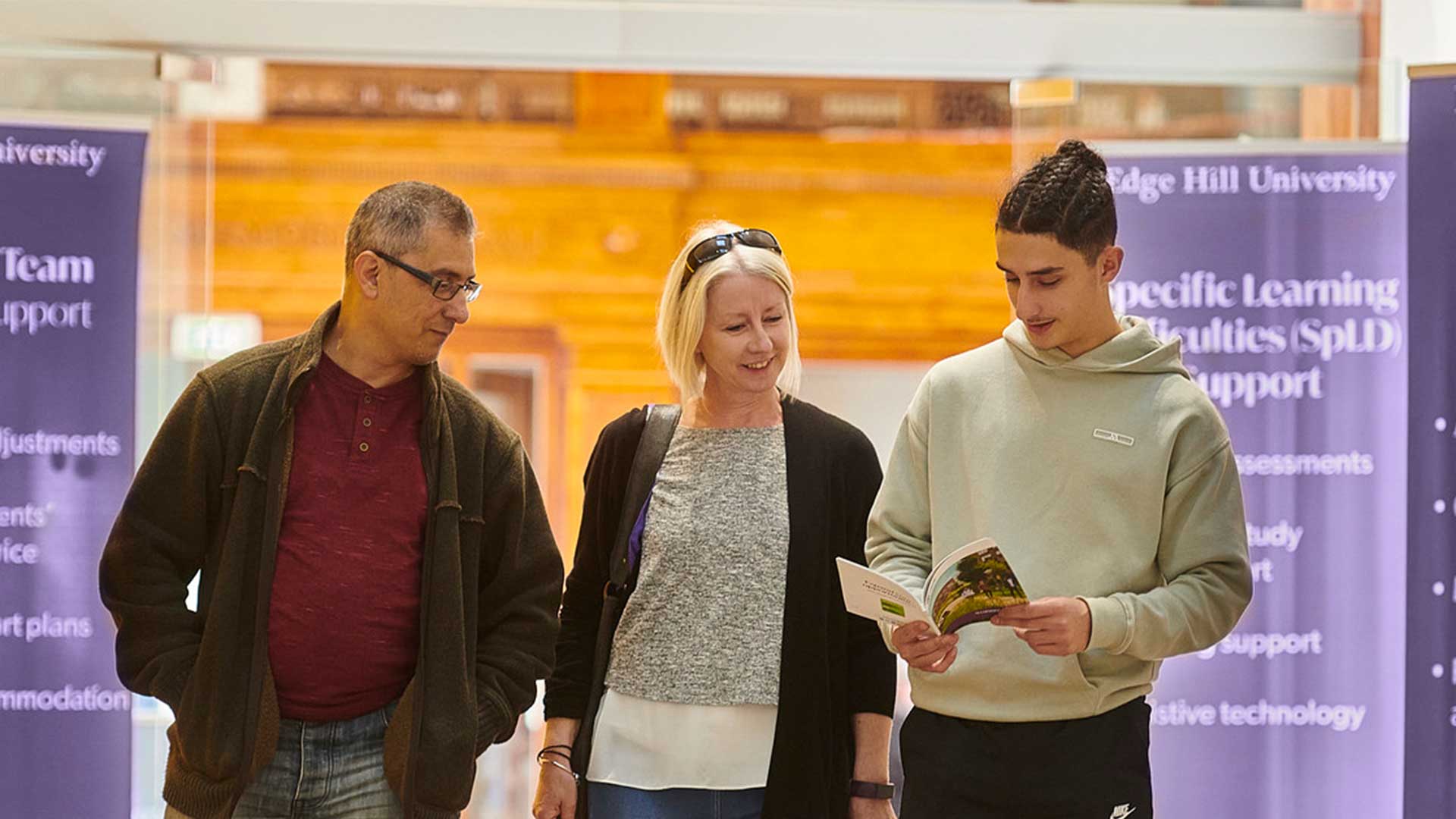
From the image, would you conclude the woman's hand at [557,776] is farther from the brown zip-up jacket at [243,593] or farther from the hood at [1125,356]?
the hood at [1125,356]

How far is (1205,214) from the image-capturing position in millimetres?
4367

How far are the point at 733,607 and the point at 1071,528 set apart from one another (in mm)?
701

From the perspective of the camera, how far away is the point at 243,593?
9.00 feet

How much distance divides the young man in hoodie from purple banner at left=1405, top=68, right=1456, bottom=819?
1.76 metres

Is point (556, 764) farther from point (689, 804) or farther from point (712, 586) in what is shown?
point (712, 586)

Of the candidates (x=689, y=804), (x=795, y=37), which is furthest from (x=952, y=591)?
(x=795, y=37)

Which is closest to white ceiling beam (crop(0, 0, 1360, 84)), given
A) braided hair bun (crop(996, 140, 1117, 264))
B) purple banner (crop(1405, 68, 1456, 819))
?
purple banner (crop(1405, 68, 1456, 819))

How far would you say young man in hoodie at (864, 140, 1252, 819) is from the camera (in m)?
2.51

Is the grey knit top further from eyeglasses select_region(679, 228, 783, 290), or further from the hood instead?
the hood

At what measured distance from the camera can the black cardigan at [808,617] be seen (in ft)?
9.70

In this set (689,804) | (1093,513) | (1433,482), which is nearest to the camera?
(1093,513)

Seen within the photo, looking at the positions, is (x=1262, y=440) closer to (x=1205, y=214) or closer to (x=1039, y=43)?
(x=1205, y=214)

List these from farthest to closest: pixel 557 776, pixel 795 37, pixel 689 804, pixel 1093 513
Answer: pixel 795 37, pixel 557 776, pixel 689 804, pixel 1093 513

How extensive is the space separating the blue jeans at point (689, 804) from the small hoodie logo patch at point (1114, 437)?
91 cm
